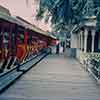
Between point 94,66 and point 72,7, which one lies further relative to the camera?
point 94,66

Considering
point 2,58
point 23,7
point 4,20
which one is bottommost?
point 2,58

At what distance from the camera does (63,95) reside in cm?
1158

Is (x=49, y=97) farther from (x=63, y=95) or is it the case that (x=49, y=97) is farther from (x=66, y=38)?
(x=66, y=38)

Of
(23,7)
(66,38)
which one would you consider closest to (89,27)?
(66,38)

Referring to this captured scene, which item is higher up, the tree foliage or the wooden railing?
the tree foliage

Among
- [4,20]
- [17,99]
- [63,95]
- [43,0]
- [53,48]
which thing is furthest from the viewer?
[53,48]

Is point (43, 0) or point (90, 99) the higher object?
point (43, 0)

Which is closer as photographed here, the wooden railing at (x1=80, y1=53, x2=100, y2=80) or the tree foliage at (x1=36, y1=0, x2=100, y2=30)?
the tree foliage at (x1=36, y1=0, x2=100, y2=30)

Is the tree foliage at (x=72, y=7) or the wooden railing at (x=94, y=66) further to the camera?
the wooden railing at (x=94, y=66)

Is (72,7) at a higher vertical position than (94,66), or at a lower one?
higher

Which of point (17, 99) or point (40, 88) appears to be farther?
point (40, 88)

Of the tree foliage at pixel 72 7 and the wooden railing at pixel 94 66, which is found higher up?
the tree foliage at pixel 72 7

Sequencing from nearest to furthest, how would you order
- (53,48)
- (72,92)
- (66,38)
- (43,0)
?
1. (72,92)
2. (43,0)
3. (66,38)
4. (53,48)

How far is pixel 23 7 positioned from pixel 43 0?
5454 cm
